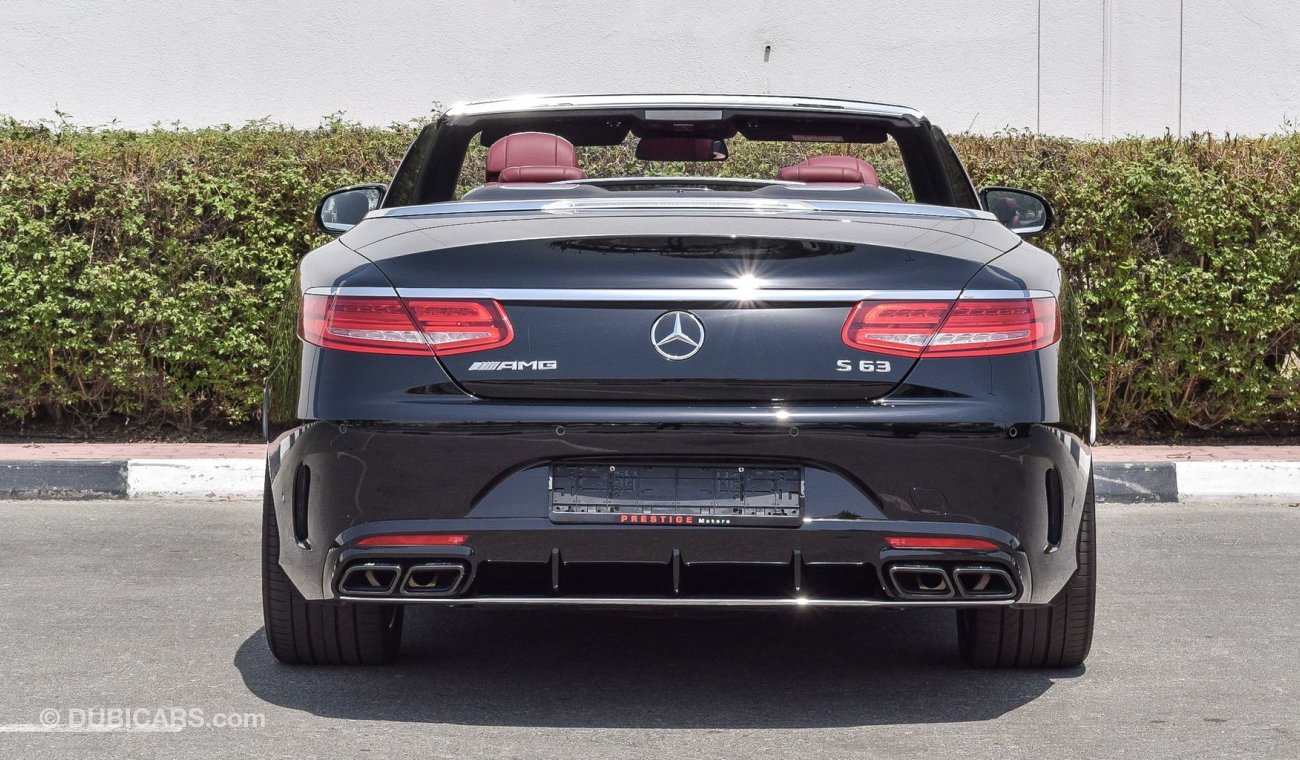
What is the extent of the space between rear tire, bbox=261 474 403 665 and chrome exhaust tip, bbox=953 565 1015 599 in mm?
1415

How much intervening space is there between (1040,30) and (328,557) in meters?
10.7

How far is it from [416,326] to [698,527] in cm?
71

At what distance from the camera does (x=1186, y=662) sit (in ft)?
14.6

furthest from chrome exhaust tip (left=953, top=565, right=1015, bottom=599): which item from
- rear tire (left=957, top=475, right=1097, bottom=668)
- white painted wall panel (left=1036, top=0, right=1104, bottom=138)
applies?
white painted wall panel (left=1036, top=0, right=1104, bottom=138)

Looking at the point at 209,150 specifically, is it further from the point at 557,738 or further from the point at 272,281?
the point at 557,738

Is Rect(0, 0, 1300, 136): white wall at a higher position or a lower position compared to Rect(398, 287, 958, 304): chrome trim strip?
higher

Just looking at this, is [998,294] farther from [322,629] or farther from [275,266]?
[275,266]

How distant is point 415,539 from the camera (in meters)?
3.56

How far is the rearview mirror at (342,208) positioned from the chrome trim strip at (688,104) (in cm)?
A: 35

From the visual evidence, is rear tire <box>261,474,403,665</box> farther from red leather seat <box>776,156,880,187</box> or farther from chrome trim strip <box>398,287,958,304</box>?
red leather seat <box>776,156,880,187</box>

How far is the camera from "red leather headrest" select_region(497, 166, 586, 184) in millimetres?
4684

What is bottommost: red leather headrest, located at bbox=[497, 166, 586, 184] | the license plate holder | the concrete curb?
the concrete curb

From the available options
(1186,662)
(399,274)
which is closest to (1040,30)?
(1186,662)

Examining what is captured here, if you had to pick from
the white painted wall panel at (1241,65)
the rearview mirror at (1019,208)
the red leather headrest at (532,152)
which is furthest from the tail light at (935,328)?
the white painted wall panel at (1241,65)
